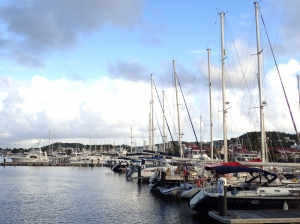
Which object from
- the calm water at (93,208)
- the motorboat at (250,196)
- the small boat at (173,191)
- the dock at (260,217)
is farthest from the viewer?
the small boat at (173,191)

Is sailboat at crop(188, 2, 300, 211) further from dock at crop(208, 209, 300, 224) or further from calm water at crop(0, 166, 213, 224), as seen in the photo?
dock at crop(208, 209, 300, 224)

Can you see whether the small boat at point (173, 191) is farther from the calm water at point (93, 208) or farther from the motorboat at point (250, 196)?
the motorboat at point (250, 196)

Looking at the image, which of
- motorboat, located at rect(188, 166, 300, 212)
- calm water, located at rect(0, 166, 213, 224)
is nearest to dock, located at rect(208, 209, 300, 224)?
motorboat, located at rect(188, 166, 300, 212)

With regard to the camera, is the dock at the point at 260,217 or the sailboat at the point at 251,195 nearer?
the dock at the point at 260,217

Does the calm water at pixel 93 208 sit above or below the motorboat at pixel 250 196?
below

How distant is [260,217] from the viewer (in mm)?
22219

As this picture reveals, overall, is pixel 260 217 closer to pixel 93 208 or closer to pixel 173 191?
pixel 93 208

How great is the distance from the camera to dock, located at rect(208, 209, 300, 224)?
21.4m

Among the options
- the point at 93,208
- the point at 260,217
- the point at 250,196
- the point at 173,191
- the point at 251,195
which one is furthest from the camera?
the point at 173,191

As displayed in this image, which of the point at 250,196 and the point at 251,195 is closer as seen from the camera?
the point at 250,196

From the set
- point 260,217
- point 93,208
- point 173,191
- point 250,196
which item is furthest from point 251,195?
point 93,208

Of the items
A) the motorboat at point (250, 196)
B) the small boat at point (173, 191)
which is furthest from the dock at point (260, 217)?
the small boat at point (173, 191)

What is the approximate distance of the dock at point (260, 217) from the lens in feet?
70.2

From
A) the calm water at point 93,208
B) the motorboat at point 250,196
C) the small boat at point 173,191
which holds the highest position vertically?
the motorboat at point 250,196
